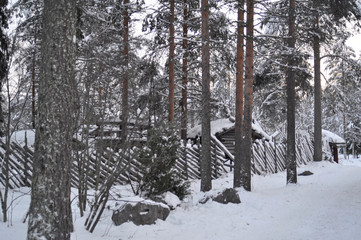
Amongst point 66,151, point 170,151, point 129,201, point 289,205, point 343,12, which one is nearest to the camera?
point 66,151

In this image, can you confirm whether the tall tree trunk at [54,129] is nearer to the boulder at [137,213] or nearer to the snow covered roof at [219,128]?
the boulder at [137,213]

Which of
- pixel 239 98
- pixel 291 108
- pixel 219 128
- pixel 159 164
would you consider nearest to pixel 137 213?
pixel 159 164

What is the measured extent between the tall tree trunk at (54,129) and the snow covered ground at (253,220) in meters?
1.34

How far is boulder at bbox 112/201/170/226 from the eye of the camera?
6.27 metres

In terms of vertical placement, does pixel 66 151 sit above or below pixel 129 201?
above

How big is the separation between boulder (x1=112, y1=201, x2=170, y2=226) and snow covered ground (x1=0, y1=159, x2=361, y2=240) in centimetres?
14

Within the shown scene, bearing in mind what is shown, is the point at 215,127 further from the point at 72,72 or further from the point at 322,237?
the point at 72,72

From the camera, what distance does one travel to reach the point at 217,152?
12.6m

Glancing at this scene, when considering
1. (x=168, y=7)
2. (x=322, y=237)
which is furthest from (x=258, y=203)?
(x=168, y=7)

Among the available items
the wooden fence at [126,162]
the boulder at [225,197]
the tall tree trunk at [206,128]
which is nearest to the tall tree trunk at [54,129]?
the wooden fence at [126,162]

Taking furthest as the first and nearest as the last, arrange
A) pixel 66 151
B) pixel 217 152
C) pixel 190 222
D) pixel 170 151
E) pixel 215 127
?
pixel 215 127, pixel 217 152, pixel 170 151, pixel 190 222, pixel 66 151

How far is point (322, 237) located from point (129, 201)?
12.2ft

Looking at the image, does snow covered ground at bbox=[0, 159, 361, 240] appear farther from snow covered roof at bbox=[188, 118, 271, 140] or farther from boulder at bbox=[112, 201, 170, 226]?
snow covered roof at bbox=[188, 118, 271, 140]

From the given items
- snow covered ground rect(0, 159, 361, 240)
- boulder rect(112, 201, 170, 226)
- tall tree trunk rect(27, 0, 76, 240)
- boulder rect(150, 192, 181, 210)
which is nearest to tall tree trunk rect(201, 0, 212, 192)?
snow covered ground rect(0, 159, 361, 240)
